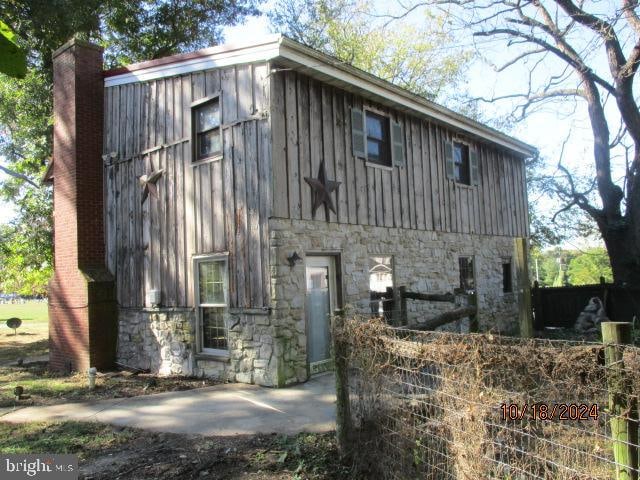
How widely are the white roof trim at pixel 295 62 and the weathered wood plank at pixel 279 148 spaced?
0.50 metres

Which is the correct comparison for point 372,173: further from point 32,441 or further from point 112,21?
point 112,21

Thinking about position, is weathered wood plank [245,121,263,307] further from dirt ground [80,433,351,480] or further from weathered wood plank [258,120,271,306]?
dirt ground [80,433,351,480]

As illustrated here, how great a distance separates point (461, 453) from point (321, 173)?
6538 mm

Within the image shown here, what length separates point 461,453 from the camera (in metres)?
3.15

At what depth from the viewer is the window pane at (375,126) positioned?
10.5m

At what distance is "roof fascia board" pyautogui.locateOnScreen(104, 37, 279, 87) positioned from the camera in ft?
26.2

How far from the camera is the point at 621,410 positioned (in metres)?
2.45

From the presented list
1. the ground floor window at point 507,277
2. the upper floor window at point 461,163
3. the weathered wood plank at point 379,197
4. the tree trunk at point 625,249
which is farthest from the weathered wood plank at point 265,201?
the tree trunk at point 625,249

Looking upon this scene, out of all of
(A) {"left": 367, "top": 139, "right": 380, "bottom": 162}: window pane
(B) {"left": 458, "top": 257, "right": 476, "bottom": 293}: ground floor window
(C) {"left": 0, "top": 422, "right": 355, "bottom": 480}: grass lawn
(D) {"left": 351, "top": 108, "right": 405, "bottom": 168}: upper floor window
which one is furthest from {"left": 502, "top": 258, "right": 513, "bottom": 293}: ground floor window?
(C) {"left": 0, "top": 422, "right": 355, "bottom": 480}: grass lawn

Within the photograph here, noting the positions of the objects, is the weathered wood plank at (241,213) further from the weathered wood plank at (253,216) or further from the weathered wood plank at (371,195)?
the weathered wood plank at (371,195)

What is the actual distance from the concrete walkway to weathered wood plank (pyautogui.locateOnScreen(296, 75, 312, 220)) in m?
3.00

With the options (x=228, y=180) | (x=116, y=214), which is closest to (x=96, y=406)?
(x=228, y=180)
